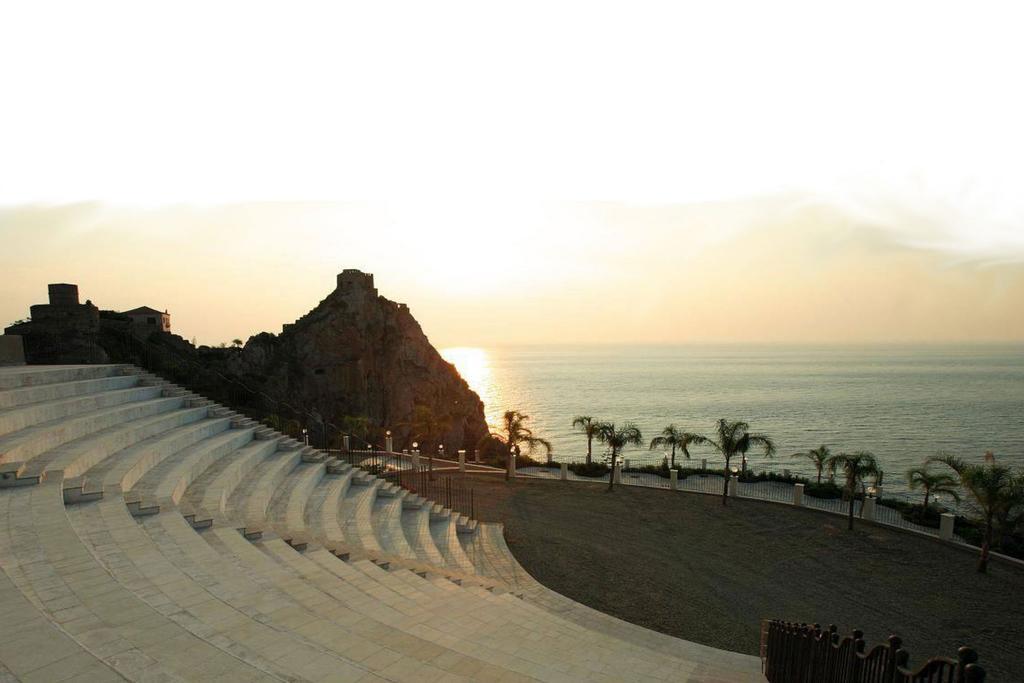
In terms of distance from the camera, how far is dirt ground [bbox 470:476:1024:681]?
40.6 ft

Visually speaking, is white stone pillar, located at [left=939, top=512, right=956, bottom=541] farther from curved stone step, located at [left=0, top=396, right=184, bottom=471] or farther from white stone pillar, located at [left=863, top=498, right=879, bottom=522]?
curved stone step, located at [left=0, top=396, right=184, bottom=471]

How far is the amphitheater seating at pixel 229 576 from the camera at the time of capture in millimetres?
4598

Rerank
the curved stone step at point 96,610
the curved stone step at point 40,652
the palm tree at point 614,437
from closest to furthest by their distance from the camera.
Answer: the curved stone step at point 40,652 → the curved stone step at point 96,610 → the palm tree at point 614,437

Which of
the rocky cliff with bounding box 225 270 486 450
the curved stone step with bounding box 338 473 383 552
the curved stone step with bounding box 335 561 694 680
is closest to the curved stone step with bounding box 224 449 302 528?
the curved stone step with bounding box 338 473 383 552

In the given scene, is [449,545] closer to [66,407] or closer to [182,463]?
[182,463]

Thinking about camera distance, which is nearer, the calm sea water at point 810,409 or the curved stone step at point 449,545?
the curved stone step at point 449,545

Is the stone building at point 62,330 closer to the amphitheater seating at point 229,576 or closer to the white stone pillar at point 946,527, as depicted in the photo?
the amphitheater seating at point 229,576

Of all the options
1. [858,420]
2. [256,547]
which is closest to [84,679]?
[256,547]

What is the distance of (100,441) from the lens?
11023mm

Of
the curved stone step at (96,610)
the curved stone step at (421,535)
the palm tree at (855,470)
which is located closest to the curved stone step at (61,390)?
the curved stone step at (96,610)

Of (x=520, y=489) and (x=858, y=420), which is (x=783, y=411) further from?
(x=520, y=489)

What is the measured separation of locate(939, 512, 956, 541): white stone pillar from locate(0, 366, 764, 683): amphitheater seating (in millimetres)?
13398

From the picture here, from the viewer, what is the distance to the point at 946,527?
18.0 meters

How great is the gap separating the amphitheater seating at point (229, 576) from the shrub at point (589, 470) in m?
11.3
